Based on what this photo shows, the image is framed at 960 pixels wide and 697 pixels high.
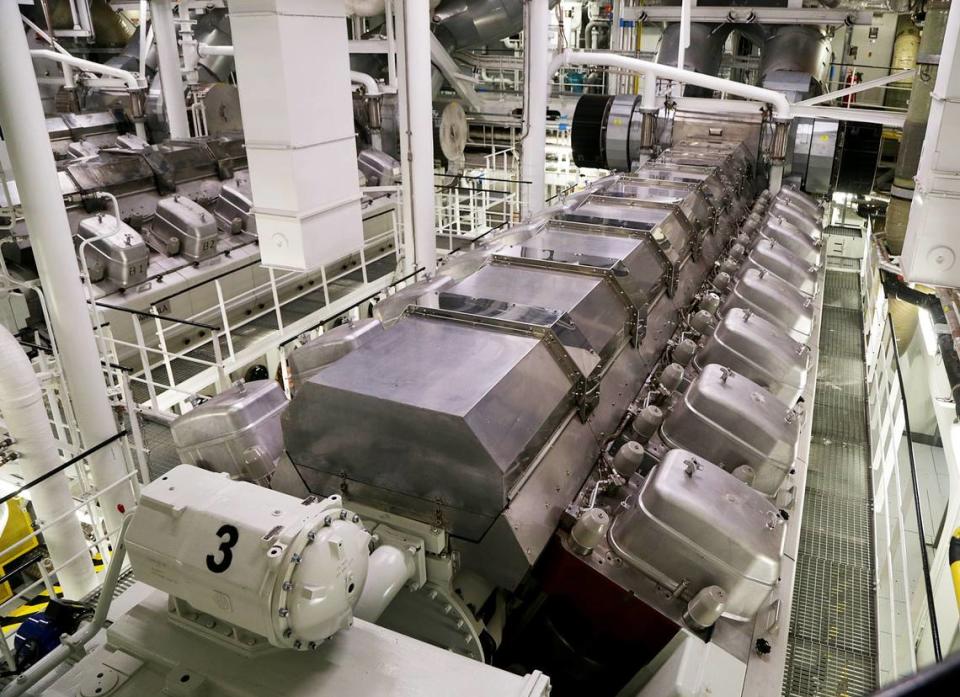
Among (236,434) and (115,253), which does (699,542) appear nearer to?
(236,434)

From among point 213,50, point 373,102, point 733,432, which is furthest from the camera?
point 373,102

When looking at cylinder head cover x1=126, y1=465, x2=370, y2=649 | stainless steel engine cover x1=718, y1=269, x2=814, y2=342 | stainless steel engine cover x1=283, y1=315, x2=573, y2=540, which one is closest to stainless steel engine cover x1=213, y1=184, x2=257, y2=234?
stainless steel engine cover x1=718, y1=269, x2=814, y2=342

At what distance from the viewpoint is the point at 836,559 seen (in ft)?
12.0

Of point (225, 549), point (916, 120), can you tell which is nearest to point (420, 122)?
point (225, 549)

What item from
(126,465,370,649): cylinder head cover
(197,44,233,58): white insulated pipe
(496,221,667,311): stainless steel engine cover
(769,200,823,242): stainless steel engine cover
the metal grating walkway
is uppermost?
(197,44,233,58): white insulated pipe

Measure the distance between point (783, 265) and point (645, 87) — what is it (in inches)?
104

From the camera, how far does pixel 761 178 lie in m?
7.76

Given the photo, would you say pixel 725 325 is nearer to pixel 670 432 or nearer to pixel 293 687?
pixel 670 432

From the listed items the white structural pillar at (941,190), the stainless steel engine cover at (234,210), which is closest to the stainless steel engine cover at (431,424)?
the white structural pillar at (941,190)

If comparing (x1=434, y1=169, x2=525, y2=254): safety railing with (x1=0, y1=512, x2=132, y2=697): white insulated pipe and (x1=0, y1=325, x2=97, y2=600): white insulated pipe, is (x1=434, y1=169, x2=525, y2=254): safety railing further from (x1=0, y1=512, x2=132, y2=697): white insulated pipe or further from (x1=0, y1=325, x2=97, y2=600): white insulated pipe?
(x1=0, y1=512, x2=132, y2=697): white insulated pipe

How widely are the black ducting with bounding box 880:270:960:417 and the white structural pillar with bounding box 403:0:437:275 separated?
2946 mm

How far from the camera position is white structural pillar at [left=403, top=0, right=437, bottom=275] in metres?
4.64

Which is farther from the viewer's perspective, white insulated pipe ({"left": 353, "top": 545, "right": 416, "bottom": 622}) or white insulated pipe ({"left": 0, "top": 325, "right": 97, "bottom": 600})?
white insulated pipe ({"left": 0, "top": 325, "right": 97, "bottom": 600})

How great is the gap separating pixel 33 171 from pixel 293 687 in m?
A: 2.77
